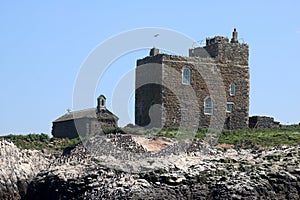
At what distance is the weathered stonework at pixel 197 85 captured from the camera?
5441 centimetres

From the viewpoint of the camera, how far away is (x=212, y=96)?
2208 inches

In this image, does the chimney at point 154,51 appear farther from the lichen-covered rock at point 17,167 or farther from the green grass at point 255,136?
the lichen-covered rock at point 17,167

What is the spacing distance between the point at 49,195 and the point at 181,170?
21.6ft

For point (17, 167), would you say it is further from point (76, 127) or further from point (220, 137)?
point (76, 127)

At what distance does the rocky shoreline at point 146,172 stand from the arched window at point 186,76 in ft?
26.8

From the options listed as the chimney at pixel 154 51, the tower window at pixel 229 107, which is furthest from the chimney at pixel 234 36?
the chimney at pixel 154 51

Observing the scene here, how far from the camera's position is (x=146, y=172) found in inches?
1641

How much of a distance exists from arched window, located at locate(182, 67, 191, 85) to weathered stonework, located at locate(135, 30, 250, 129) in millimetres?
167

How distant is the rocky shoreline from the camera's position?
40.1 m

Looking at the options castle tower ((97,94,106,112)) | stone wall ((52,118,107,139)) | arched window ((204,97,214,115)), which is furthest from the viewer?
castle tower ((97,94,106,112))

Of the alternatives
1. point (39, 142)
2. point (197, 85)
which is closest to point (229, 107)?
point (197, 85)

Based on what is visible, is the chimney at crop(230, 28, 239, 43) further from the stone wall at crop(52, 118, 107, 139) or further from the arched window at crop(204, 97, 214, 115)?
the stone wall at crop(52, 118, 107, 139)

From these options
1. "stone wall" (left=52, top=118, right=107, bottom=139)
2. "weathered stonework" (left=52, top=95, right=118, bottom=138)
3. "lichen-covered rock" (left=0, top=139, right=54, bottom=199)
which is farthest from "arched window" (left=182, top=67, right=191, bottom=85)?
"lichen-covered rock" (left=0, top=139, right=54, bottom=199)

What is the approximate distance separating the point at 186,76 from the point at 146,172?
47.9 feet
